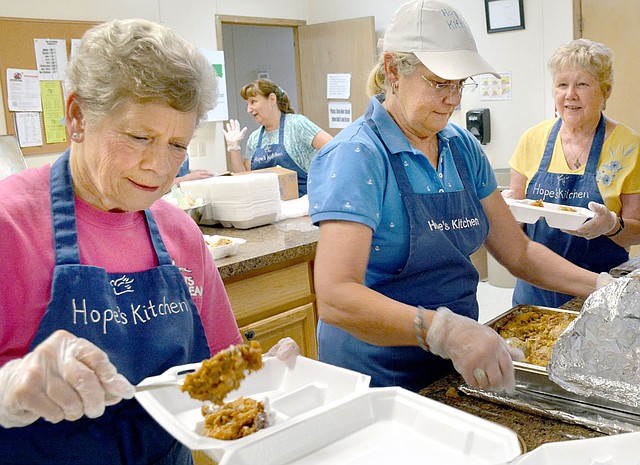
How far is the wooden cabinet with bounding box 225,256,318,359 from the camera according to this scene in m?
2.70

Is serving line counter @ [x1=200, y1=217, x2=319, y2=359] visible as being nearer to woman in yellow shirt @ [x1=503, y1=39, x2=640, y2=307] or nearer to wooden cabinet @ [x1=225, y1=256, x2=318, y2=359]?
wooden cabinet @ [x1=225, y1=256, x2=318, y2=359]

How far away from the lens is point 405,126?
1.74 m

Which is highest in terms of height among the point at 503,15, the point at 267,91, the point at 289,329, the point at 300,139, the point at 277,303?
the point at 503,15

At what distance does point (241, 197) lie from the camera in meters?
3.11

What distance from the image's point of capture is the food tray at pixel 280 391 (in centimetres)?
109

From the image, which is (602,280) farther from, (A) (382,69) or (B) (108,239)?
(B) (108,239)

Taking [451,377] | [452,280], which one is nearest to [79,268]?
[451,377]

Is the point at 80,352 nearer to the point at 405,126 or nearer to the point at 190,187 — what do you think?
the point at 405,126

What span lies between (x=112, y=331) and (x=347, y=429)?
0.46 meters

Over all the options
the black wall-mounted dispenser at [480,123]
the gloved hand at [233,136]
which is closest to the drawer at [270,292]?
the gloved hand at [233,136]

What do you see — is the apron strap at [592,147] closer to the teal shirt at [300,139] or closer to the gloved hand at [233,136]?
the teal shirt at [300,139]

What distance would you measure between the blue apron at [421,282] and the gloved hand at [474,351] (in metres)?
0.30

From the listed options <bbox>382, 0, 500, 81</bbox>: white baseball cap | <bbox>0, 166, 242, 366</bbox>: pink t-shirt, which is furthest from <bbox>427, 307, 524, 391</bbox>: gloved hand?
<bbox>382, 0, 500, 81</bbox>: white baseball cap

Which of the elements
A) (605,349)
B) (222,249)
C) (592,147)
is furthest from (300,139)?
(605,349)
